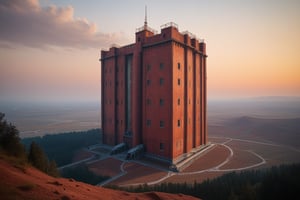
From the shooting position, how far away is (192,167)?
81.0ft

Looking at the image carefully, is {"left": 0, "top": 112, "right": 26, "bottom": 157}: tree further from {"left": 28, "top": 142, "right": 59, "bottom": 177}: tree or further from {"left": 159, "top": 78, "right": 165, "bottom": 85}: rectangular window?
{"left": 159, "top": 78, "right": 165, "bottom": 85}: rectangular window

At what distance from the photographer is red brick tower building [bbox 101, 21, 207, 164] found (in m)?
25.0

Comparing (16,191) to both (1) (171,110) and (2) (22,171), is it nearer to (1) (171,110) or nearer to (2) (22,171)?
(2) (22,171)

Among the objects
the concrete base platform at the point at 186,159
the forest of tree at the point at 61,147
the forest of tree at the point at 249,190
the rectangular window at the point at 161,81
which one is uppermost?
the rectangular window at the point at 161,81

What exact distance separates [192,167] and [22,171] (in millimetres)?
21871

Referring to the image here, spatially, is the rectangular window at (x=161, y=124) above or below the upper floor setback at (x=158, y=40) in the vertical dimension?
below

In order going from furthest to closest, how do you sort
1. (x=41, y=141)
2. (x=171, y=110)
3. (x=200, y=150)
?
(x=41, y=141) → (x=200, y=150) → (x=171, y=110)

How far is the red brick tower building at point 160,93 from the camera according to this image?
24984 millimetres

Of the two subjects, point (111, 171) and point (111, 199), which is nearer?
point (111, 199)

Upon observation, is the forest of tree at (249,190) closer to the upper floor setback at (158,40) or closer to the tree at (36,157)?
the tree at (36,157)

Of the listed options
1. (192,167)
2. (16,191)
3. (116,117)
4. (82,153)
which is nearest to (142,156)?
(192,167)

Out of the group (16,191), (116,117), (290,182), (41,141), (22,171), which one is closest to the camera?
(16,191)

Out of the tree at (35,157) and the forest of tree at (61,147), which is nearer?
the tree at (35,157)

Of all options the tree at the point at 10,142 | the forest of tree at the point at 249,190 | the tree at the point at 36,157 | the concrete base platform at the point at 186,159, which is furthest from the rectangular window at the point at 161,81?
the tree at the point at 10,142
